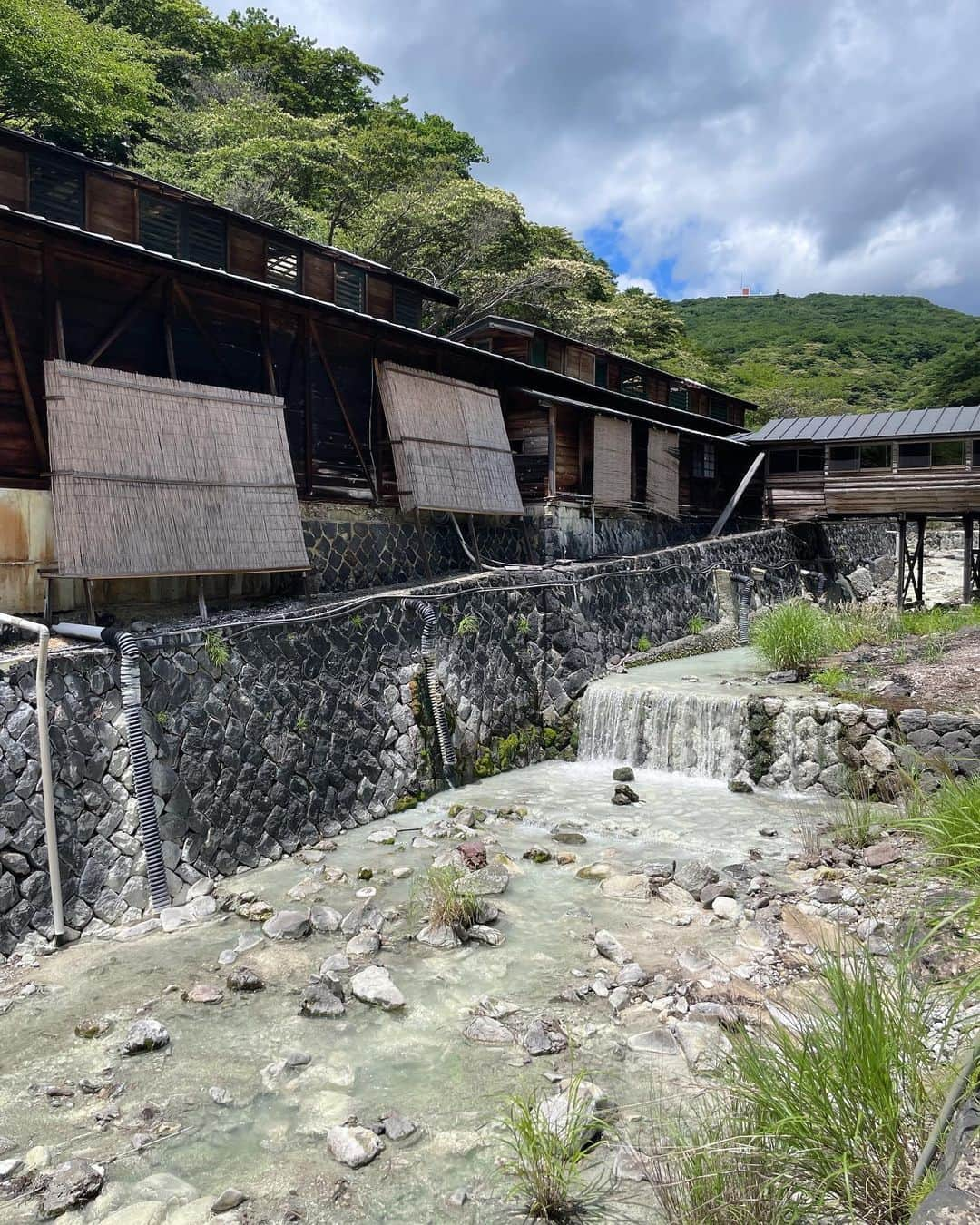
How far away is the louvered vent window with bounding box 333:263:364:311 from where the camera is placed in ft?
68.9

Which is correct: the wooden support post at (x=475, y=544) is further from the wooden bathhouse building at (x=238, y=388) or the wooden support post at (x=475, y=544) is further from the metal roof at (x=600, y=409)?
the metal roof at (x=600, y=409)

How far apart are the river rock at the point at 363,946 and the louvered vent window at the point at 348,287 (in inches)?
667

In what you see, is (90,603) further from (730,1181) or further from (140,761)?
(730,1181)

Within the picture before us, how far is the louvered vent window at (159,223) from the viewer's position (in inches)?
674

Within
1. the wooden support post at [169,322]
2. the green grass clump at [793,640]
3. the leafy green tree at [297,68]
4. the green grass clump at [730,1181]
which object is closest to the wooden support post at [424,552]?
the wooden support post at [169,322]

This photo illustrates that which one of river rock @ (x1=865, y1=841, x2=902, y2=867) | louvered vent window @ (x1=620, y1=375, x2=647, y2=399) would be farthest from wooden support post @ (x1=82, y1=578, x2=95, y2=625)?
louvered vent window @ (x1=620, y1=375, x2=647, y2=399)

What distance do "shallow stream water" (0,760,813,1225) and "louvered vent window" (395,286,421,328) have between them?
1665cm

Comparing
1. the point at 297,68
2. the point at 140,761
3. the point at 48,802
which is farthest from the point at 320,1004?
the point at 297,68

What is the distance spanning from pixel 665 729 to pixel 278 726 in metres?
7.26

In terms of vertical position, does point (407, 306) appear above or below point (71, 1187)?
above

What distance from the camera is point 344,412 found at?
51.9ft

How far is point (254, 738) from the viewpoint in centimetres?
1077

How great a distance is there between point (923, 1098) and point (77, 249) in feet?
43.7

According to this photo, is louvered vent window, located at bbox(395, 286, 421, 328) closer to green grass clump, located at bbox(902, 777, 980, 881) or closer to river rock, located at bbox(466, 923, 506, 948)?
river rock, located at bbox(466, 923, 506, 948)
